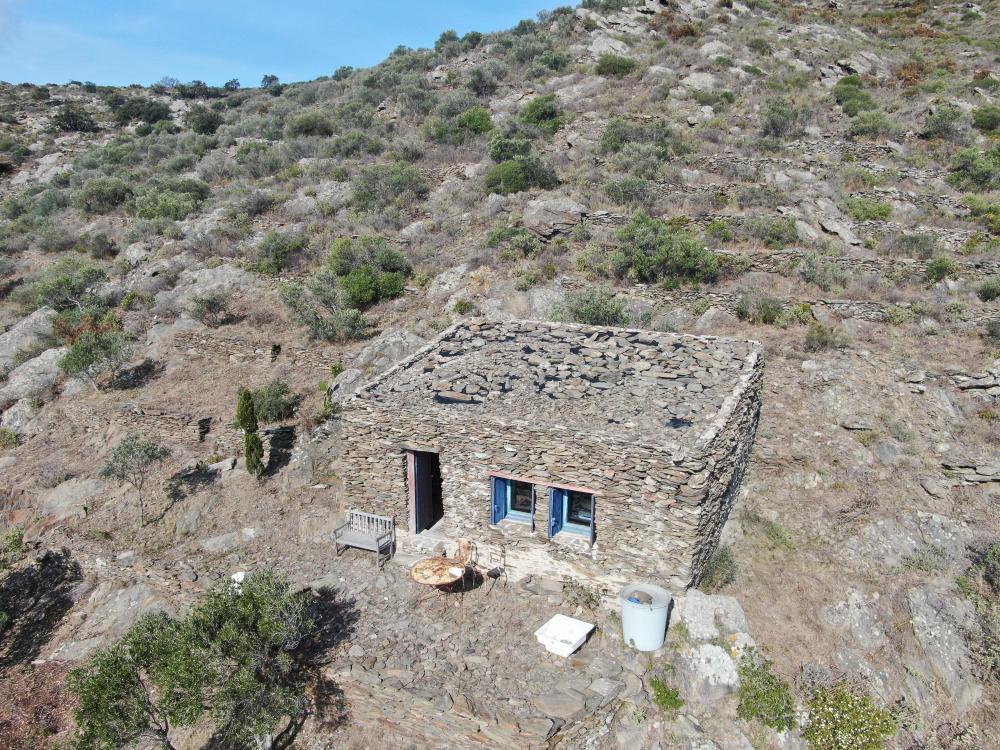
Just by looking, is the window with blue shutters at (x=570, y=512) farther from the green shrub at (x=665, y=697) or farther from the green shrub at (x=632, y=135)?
the green shrub at (x=632, y=135)

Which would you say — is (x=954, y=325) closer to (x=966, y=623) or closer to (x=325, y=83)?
(x=966, y=623)

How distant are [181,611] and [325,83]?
5700 centimetres

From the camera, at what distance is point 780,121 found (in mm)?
31000

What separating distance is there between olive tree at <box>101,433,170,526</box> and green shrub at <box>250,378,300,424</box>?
264 centimetres

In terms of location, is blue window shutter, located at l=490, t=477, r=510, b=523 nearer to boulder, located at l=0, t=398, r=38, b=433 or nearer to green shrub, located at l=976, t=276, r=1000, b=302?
boulder, located at l=0, t=398, r=38, b=433

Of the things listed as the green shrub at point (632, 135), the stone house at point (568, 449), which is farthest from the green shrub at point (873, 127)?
the stone house at point (568, 449)

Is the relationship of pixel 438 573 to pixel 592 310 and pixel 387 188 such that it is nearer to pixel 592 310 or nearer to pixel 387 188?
pixel 592 310

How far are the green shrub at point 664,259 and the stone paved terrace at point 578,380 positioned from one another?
7.58m

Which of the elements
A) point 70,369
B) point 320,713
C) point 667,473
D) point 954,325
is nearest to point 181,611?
point 320,713

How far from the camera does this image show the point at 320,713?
362 inches

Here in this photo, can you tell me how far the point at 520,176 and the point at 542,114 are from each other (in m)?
9.95

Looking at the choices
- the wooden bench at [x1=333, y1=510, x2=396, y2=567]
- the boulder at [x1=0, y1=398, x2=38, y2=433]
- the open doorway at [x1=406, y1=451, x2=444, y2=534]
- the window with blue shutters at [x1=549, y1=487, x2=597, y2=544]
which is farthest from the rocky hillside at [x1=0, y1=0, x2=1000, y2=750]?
the window with blue shutters at [x1=549, y1=487, x2=597, y2=544]

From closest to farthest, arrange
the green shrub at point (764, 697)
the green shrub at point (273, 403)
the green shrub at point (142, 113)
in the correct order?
1. the green shrub at point (764, 697)
2. the green shrub at point (273, 403)
3. the green shrub at point (142, 113)

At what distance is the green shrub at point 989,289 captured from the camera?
58.5 ft
